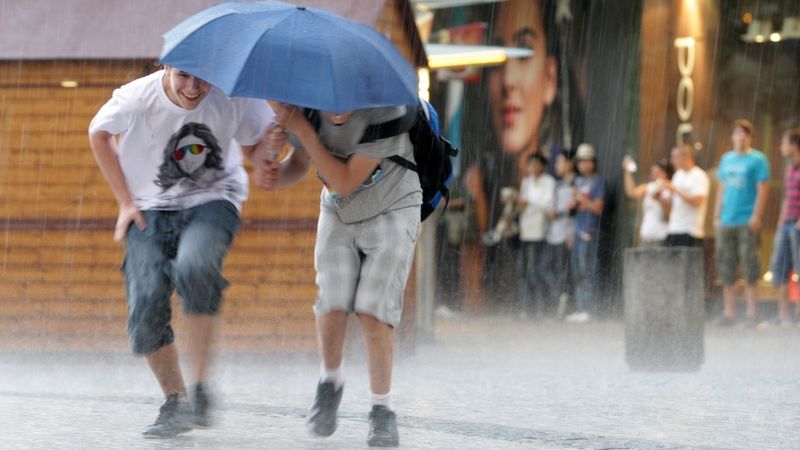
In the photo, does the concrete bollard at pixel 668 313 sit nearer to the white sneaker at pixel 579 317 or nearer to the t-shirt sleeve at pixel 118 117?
the t-shirt sleeve at pixel 118 117

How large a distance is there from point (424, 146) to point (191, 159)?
933 millimetres

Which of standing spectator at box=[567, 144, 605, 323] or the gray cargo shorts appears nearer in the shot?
the gray cargo shorts

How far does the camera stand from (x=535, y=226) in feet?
53.6

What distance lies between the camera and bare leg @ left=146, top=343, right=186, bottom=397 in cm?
622

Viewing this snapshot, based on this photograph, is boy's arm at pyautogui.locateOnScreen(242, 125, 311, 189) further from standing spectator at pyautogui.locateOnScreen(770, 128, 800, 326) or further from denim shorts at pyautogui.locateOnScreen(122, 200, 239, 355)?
standing spectator at pyautogui.locateOnScreen(770, 128, 800, 326)

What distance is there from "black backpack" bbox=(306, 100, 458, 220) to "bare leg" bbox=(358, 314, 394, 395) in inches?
20.0

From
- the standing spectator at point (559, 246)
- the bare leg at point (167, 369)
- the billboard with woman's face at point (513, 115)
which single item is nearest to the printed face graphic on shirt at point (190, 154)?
the bare leg at point (167, 369)

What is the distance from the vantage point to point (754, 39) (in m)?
17.6

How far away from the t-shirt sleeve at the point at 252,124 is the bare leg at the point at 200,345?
73 centimetres

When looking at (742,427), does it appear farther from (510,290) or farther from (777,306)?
(510,290)

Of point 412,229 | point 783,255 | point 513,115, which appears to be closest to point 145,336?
point 412,229

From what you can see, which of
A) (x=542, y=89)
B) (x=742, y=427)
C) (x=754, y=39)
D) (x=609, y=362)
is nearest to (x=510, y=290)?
(x=542, y=89)

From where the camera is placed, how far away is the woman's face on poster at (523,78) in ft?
62.5

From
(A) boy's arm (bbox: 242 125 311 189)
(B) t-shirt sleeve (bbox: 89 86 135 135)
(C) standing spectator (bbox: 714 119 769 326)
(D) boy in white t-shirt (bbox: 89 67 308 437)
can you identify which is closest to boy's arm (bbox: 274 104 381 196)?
(A) boy's arm (bbox: 242 125 311 189)
